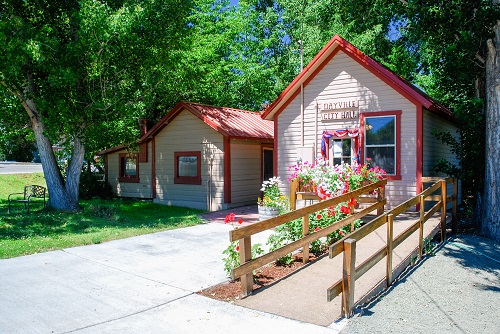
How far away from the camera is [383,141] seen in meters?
11.6

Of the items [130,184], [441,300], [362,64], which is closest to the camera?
[441,300]

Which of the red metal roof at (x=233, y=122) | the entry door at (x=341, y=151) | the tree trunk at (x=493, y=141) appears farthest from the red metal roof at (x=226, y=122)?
the tree trunk at (x=493, y=141)

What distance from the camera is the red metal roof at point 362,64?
11.0 metres

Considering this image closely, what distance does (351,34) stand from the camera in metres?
21.7

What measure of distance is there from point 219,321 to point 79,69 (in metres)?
10.4

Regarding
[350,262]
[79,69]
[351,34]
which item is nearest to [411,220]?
[350,262]

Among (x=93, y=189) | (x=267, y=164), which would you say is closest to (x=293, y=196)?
(x=267, y=164)

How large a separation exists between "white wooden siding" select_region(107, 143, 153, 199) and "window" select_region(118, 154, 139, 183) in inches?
7.4

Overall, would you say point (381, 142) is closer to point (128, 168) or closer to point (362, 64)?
point (362, 64)

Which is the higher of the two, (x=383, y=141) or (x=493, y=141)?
(x=383, y=141)

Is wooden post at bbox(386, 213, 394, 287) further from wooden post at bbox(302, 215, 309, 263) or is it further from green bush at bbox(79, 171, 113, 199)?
green bush at bbox(79, 171, 113, 199)

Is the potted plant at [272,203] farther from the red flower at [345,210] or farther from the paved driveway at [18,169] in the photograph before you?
the paved driveway at [18,169]

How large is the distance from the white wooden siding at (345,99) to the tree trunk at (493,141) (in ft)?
6.05

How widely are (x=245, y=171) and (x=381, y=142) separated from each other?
632 centimetres
